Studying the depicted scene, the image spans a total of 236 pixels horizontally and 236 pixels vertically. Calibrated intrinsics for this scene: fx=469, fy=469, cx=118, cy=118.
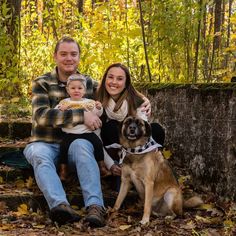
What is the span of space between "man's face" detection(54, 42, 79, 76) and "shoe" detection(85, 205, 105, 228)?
1.54 metres

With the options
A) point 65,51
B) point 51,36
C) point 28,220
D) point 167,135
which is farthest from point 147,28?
point 28,220

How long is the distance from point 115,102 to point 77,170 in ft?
2.84

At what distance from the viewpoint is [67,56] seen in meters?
4.91

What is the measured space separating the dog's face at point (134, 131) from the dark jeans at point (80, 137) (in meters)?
0.26

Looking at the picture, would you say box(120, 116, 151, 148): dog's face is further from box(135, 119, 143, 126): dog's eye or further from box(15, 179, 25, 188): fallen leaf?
box(15, 179, 25, 188): fallen leaf

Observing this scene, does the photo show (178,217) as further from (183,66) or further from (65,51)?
(183,66)

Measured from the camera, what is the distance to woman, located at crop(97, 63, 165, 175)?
4.80 metres

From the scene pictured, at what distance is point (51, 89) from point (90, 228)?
5.25 ft

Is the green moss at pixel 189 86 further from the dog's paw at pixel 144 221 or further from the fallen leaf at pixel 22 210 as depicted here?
the fallen leaf at pixel 22 210

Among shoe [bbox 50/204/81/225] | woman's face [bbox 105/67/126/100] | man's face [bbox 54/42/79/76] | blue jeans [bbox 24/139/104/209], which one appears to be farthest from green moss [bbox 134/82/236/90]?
shoe [bbox 50/204/81/225]

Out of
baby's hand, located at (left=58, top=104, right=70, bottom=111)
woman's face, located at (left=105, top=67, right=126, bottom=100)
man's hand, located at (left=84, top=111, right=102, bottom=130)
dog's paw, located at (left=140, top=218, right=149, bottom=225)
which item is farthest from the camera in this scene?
woman's face, located at (left=105, top=67, right=126, bottom=100)

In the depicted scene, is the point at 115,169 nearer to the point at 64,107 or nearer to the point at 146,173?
the point at 146,173

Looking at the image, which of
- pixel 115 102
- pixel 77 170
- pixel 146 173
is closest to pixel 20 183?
pixel 77 170

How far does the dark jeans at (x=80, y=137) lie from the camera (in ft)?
15.0
